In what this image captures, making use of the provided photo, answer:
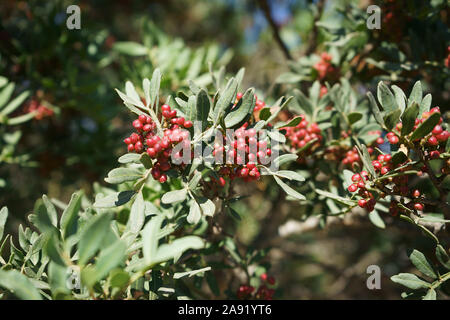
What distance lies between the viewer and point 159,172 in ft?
4.00

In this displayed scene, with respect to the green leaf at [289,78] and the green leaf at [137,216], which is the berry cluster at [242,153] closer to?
the green leaf at [137,216]

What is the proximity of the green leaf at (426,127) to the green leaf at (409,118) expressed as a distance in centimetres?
3

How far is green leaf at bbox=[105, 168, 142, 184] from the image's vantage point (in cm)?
116

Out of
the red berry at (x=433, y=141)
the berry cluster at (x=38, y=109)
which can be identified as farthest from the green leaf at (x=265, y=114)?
the berry cluster at (x=38, y=109)

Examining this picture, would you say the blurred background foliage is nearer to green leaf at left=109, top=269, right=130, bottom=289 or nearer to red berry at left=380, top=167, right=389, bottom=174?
red berry at left=380, top=167, right=389, bottom=174

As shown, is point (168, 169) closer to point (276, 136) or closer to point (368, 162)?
point (276, 136)

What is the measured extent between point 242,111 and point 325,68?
900 mm

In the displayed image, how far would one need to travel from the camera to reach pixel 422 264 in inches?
51.3

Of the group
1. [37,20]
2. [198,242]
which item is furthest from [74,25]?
[198,242]

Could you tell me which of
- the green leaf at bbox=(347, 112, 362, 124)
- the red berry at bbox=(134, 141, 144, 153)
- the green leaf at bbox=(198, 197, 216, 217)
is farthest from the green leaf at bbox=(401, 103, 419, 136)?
the red berry at bbox=(134, 141, 144, 153)

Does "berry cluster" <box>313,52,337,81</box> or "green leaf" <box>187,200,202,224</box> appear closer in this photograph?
"green leaf" <box>187,200,202,224</box>

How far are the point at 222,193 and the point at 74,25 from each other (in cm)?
154

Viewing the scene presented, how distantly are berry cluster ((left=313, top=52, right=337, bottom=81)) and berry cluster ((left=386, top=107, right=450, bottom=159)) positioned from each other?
727 millimetres
